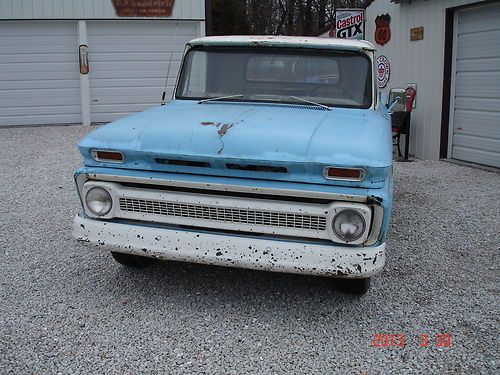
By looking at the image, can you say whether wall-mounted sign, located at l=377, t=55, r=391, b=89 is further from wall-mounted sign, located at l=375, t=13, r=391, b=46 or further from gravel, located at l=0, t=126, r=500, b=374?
gravel, located at l=0, t=126, r=500, b=374

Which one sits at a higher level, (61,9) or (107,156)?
(61,9)

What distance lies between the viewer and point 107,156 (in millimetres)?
3750

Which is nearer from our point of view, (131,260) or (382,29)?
(131,260)

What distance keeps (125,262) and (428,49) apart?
24.3 ft

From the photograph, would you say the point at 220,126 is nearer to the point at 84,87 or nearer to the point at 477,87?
the point at 477,87

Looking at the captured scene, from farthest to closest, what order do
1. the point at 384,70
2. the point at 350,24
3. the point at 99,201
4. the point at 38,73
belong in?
the point at 38,73 → the point at 384,70 → the point at 350,24 → the point at 99,201

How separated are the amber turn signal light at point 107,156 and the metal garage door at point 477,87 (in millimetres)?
6828

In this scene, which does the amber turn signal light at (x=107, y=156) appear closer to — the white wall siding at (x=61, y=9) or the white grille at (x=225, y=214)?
the white grille at (x=225, y=214)

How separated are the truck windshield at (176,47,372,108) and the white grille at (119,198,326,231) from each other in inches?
51.2

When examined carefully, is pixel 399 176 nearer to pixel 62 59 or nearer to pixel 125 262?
pixel 125 262

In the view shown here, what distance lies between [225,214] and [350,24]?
8.69 m

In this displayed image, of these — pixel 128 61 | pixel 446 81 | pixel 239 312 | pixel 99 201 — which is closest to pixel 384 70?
pixel 446 81

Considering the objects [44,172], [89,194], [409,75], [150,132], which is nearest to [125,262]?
[89,194]

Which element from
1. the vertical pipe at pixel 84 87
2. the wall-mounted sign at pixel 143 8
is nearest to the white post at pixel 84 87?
the vertical pipe at pixel 84 87
